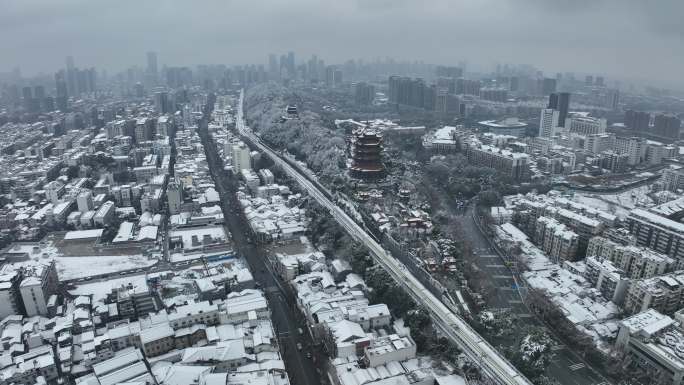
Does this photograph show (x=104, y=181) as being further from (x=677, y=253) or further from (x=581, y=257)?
(x=677, y=253)

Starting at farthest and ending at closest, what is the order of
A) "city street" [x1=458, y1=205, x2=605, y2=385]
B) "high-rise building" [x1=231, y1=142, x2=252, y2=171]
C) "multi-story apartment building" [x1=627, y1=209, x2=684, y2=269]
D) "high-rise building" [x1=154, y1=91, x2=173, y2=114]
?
1. "high-rise building" [x1=154, y1=91, x2=173, y2=114]
2. "high-rise building" [x1=231, y1=142, x2=252, y2=171]
3. "multi-story apartment building" [x1=627, y1=209, x2=684, y2=269]
4. "city street" [x1=458, y1=205, x2=605, y2=385]

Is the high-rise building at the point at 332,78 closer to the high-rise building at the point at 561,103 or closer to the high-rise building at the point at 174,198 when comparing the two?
the high-rise building at the point at 561,103

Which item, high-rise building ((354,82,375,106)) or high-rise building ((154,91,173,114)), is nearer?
high-rise building ((154,91,173,114))

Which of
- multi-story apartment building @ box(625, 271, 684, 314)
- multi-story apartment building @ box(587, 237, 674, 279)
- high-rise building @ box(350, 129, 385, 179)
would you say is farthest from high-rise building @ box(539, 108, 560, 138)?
multi-story apartment building @ box(625, 271, 684, 314)

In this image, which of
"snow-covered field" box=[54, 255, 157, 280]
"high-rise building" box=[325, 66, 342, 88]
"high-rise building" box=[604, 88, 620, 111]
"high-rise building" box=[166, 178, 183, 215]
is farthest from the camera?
"high-rise building" box=[325, 66, 342, 88]

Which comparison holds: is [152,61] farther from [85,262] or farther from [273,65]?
[85,262]

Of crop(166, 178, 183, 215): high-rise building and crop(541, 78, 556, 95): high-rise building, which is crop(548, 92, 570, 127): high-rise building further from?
crop(166, 178, 183, 215): high-rise building

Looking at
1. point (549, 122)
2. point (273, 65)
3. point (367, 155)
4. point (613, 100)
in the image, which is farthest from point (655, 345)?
point (273, 65)
